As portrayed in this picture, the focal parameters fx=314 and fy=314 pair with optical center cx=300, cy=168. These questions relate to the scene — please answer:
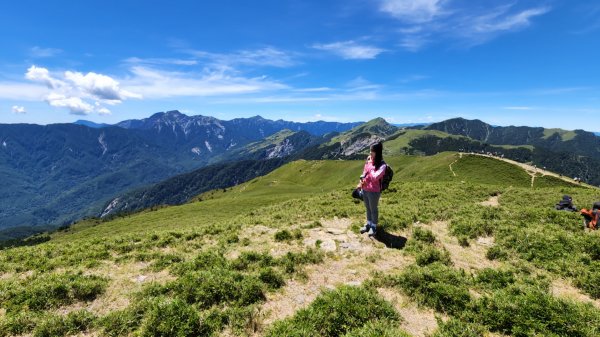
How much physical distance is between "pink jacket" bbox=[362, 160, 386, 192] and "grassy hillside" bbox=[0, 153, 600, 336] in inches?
110

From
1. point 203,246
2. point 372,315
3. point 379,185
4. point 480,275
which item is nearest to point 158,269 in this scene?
point 203,246

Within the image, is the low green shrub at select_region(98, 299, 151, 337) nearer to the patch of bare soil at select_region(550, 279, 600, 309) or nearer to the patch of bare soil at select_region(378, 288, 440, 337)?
the patch of bare soil at select_region(378, 288, 440, 337)

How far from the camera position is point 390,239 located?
16375 mm

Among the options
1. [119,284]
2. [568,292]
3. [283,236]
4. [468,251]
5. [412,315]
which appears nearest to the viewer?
[412,315]

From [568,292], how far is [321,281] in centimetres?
872

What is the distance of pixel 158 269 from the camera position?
43.0ft

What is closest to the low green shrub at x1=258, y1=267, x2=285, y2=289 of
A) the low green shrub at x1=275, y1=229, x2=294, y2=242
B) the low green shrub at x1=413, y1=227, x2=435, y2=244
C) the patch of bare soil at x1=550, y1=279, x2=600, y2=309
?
the low green shrub at x1=275, y1=229, x2=294, y2=242

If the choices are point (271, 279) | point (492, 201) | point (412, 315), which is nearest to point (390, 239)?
point (412, 315)

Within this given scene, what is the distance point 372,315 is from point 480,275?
5.34 m

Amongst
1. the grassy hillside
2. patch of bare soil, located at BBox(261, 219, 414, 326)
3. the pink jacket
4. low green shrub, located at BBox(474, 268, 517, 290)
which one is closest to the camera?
the grassy hillside

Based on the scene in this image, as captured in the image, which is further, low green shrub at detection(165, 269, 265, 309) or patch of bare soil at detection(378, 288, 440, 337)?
low green shrub at detection(165, 269, 265, 309)

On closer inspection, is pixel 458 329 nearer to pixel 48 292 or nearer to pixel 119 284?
pixel 119 284

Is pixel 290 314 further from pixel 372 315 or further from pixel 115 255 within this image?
pixel 115 255

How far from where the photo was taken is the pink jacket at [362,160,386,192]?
15.0m
